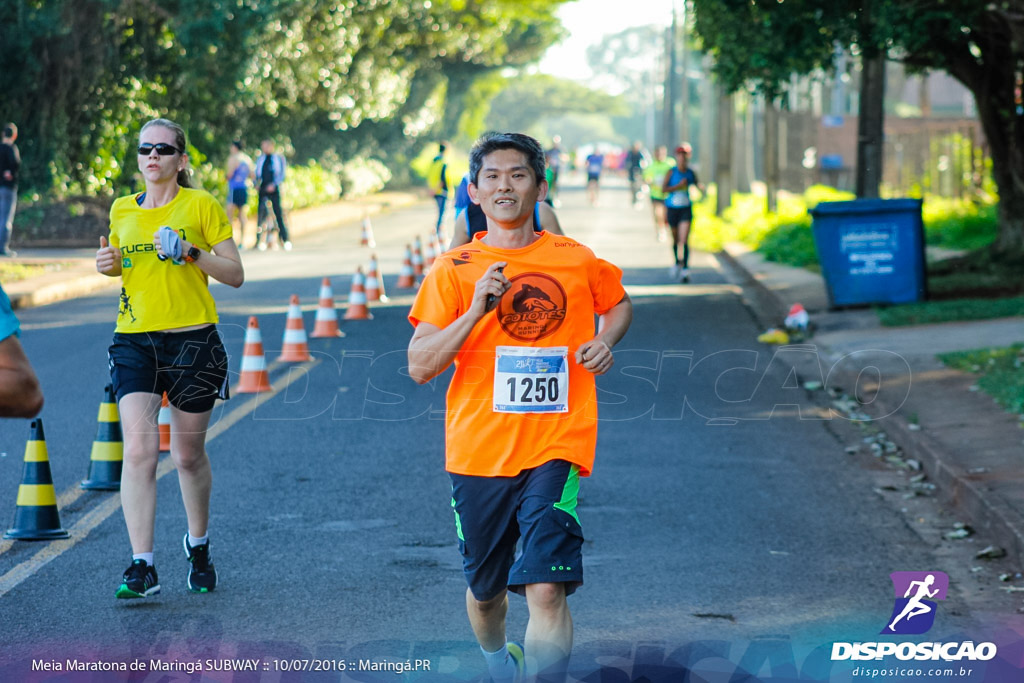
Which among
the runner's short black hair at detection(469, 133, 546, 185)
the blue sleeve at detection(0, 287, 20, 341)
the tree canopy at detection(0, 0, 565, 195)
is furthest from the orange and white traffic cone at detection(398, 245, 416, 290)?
the blue sleeve at detection(0, 287, 20, 341)

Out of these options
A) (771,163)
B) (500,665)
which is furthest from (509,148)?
(771,163)

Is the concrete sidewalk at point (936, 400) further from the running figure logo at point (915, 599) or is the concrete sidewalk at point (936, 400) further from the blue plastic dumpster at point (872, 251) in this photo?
the running figure logo at point (915, 599)

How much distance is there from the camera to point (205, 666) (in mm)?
5184

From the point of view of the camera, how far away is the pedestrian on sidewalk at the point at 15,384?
268cm

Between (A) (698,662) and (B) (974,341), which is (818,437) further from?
(A) (698,662)

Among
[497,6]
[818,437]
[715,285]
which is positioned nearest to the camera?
[818,437]

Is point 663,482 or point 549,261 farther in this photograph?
point 663,482

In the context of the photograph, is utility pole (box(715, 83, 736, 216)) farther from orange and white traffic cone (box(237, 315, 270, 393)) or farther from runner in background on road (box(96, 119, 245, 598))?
runner in background on road (box(96, 119, 245, 598))

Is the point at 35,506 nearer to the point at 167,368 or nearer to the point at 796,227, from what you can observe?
the point at 167,368

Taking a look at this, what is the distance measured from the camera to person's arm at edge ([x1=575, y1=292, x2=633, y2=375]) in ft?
14.1

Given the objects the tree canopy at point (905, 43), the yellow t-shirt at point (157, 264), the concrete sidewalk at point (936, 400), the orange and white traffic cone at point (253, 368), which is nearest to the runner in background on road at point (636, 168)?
the tree canopy at point (905, 43)

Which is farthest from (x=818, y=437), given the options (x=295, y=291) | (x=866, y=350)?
(x=295, y=291)

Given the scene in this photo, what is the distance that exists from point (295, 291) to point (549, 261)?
1565 centimetres

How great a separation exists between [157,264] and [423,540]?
193cm
